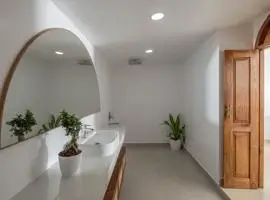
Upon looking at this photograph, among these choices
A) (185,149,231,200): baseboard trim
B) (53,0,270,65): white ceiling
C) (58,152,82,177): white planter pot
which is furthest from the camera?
(185,149,231,200): baseboard trim

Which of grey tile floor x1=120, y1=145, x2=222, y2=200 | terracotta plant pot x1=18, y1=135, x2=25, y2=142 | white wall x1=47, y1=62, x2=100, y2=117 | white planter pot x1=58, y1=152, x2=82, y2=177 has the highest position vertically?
white wall x1=47, y1=62, x2=100, y2=117

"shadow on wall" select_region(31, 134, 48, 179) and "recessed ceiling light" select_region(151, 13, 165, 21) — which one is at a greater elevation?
Result: "recessed ceiling light" select_region(151, 13, 165, 21)

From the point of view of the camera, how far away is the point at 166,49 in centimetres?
451

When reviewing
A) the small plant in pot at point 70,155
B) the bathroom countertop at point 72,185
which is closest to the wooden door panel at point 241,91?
the bathroom countertop at point 72,185

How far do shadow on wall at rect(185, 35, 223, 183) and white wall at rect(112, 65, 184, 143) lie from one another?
121 cm

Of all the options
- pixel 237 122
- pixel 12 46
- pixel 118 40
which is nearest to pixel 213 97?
pixel 237 122

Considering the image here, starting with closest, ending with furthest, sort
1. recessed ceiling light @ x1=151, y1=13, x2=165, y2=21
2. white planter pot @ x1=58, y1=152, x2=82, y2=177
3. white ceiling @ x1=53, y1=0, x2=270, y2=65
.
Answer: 1. white planter pot @ x1=58, y1=152, x2=82, y2=177
2. white ceiling @ x1=53, y1=0, x2=270, y2=65
3. recessed ceiling light @ x1=151, y1=13, x2=165, y2=21

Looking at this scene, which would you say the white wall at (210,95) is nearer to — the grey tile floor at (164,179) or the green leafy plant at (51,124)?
the grey tile floor at (164,179)

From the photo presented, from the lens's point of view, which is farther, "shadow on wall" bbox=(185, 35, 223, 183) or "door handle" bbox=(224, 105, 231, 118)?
"shadow on wall" bbox=(185, 35, 223, 183)

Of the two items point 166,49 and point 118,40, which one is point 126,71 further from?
point 118,40

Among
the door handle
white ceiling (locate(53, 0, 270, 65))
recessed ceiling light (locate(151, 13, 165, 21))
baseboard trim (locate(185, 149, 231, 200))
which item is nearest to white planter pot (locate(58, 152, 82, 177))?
white ceiling (locate(53, 0, 270, 65))

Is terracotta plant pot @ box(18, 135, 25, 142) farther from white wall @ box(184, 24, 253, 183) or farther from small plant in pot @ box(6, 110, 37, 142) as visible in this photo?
white wall @ box(184, 24, 253, 183)

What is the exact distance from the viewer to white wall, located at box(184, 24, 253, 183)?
3332mm

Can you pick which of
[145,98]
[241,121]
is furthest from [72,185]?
[145,98]
